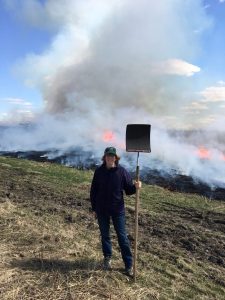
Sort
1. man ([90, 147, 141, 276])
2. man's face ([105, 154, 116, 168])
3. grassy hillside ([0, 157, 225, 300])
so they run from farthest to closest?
man ([90, 147, 141, 276]), man's face ([105, 154, 116, 168]), grassy hillside ([0, 157, 225, 300])

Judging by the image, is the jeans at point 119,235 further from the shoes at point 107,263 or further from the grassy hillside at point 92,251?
the grassy hillside at point 92,251

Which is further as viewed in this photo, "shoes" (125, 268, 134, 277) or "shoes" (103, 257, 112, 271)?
"shoes" (103, 257, 112, 271)

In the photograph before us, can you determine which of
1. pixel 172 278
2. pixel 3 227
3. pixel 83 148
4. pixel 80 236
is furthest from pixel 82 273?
pixel 83 148

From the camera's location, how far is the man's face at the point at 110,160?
7387 mm

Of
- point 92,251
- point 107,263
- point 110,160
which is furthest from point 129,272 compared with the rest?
point 110,160

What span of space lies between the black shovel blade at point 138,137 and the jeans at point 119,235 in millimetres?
1241

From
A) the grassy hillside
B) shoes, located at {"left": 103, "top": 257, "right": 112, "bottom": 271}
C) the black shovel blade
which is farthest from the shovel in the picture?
the grassy hillside

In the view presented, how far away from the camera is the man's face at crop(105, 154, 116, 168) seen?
7387 mm

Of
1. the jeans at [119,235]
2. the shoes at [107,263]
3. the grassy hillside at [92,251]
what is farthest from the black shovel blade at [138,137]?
the grassy hillside at [92,251]

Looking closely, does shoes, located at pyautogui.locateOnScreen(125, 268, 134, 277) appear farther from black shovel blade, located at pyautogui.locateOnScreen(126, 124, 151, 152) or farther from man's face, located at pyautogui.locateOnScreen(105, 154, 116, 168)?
black shovel blade, located at pyautogui.locateOnScreen(126, 124, 151, 152)

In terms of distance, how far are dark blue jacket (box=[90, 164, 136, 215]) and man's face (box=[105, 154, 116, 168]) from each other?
100 mm

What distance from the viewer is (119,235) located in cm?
756

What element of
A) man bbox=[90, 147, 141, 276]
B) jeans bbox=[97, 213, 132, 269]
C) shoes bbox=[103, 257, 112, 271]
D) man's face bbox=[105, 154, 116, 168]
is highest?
man's face bbox=[105, 154, 116, 168]

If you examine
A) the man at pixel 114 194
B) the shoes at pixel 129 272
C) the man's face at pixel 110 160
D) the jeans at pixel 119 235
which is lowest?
the shoes at pixel 129 272
